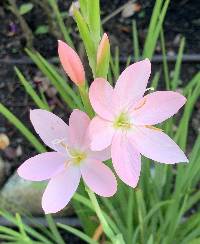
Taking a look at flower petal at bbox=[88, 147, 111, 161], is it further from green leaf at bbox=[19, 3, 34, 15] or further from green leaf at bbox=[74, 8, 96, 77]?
green leaf at bbox=[19, 3, 34, 15]

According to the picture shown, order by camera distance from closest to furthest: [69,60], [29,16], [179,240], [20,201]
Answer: [69,60]
[179,240]
[20,201]
[29,16]

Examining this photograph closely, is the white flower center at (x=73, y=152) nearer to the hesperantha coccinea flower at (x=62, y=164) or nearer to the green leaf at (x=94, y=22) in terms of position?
the hesperantha coccinea flower at (x=62, y=164)

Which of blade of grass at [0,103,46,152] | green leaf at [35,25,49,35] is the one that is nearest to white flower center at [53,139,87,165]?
blade of grass at [0,103,46,152]

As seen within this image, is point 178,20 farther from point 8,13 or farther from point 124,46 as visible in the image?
point 8,13

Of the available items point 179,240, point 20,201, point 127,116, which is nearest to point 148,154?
point 127,116

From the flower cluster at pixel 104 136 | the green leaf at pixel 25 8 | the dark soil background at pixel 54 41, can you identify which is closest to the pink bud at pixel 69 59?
the flower cluster at pixel 104 136
